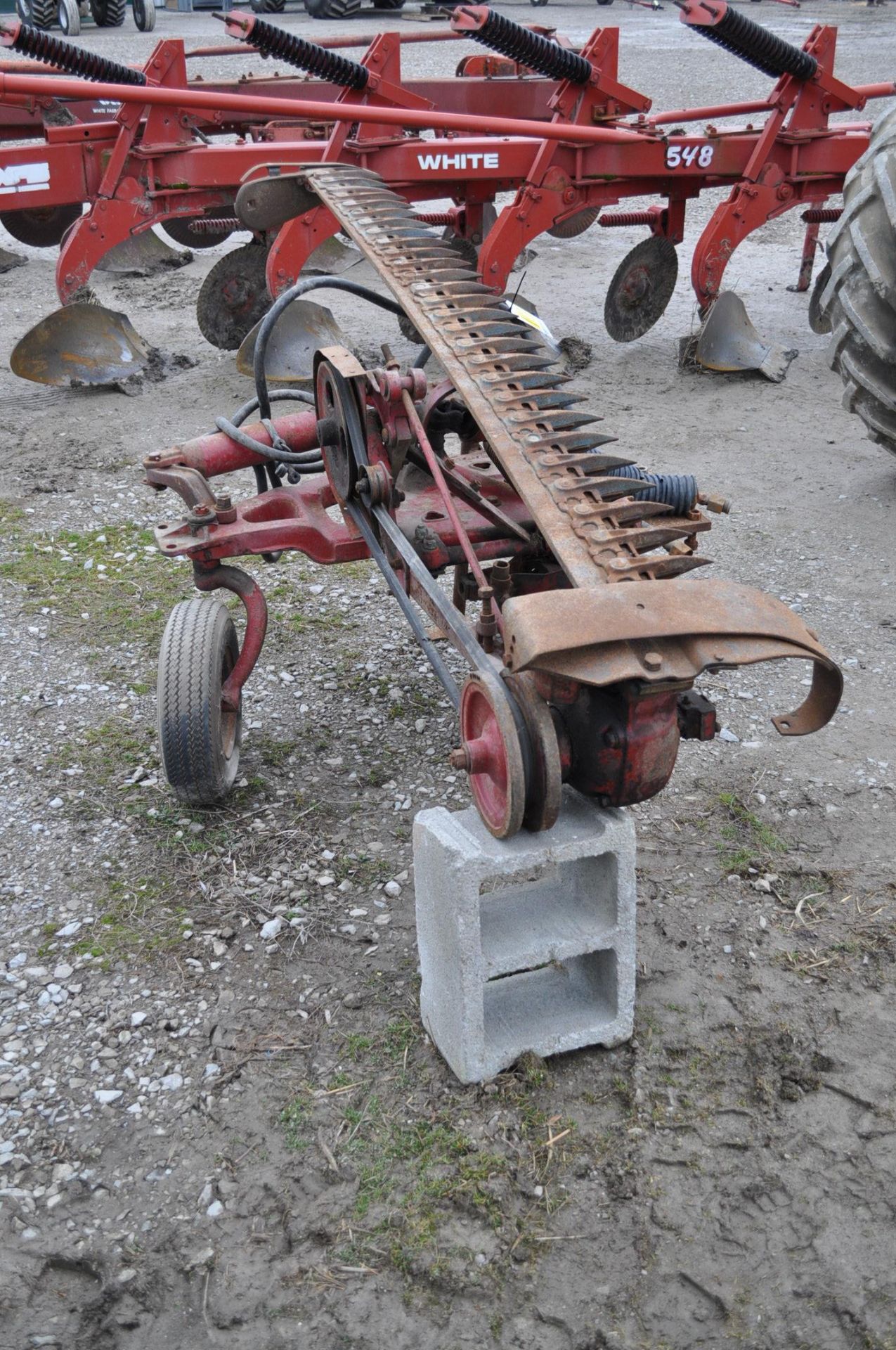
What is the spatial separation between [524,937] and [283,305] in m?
1.77

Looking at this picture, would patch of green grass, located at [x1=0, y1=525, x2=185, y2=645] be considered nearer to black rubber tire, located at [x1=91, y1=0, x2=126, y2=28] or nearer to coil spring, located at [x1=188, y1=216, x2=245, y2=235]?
coil spring, located at [x1=188, y1=216, x2=245, y2=235]

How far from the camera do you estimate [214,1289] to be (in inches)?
72.5

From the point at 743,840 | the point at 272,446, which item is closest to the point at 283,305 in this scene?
the point at 272,446

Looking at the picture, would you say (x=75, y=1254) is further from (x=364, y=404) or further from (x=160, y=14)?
(x=160, y=14)

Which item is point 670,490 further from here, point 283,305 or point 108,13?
point 108,13

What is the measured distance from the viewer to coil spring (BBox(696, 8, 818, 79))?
17.6ft

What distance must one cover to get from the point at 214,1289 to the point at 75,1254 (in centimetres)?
24

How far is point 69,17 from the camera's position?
1481 centimetres

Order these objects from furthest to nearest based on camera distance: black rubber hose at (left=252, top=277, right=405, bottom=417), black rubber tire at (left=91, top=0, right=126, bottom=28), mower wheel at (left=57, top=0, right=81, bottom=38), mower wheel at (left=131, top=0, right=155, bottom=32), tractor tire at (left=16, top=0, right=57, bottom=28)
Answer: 1. mower wheel at (left=131, top=0, right=155, bottom=32)
2. black rubber tire at (left=91, top=0, right=126, bottom=28)
3. mower wheel at (left=57, top=0, right=81, bottom=38)
4. tractor tire at (left=16, top=0, right=57, bottom=28)
5. black rubber hose at (left=252, top=277, right=405, bottom=417)

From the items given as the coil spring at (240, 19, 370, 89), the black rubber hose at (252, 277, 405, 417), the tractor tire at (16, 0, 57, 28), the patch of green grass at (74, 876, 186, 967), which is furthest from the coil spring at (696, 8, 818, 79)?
the tractor tire at (16, 0, 57, 28)

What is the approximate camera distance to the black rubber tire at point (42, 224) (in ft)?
21.7

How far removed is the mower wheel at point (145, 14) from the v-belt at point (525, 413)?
14.2m

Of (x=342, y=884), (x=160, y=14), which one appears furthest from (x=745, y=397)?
(x=160, y=14)

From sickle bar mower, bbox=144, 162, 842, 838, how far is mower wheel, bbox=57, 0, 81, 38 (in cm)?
1356
